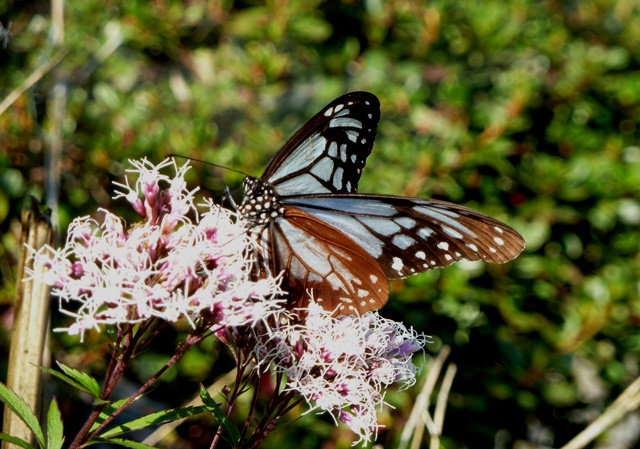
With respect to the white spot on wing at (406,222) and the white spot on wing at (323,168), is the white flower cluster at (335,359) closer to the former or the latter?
the white spot on wing at (406,222)

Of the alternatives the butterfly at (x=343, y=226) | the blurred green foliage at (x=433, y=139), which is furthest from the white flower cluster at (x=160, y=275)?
the blurred green foliage at (x=433, y=139)

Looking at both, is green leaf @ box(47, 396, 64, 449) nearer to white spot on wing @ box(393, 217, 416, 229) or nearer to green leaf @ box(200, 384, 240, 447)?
green leaf @ box(200, 384, 240, 447)

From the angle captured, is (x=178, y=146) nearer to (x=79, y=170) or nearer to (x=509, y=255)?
(x=79, y=170)

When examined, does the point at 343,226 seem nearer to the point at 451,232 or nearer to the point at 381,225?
the point at 381,225

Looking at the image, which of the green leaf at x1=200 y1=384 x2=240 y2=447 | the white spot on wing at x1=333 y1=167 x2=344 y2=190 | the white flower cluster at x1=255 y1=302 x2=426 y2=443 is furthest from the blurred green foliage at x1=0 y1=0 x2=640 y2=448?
the green leaf at x1=200 y1=384 x2=240 y2=447

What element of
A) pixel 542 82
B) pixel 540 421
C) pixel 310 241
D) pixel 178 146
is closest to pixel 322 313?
pixel 310 241

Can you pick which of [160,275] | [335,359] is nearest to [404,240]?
[335,359]

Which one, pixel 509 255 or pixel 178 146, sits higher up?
pixel 178 146
